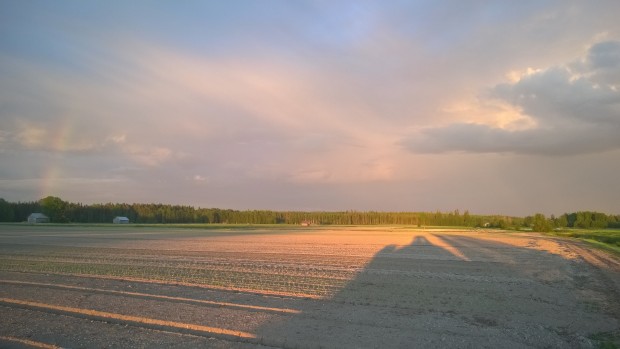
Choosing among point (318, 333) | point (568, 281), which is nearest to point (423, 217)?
point (568, 281)

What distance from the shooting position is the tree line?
141750 mm

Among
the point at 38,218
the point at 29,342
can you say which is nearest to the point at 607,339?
the point at 29,342

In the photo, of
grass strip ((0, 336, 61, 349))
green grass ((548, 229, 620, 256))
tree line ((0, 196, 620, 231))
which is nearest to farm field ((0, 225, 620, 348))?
grass strip ((0, 336, 61, 349))

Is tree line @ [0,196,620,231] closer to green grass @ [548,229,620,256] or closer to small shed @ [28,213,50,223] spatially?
small shed @ [28,213,50,223]

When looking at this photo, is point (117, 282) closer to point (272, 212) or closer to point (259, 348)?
point (259, 348)

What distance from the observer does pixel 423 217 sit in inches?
6870

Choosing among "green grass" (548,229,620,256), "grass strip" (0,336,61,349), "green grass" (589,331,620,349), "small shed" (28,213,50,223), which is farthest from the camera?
"small shed" (28,213,50,223)

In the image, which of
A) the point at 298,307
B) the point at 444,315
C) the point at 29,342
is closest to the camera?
the point at 29,342

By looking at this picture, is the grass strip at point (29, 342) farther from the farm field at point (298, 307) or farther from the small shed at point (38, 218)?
the small shed at point (38, 218)

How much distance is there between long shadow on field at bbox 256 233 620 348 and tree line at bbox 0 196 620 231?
121199 mm

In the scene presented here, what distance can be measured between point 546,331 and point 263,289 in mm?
8014

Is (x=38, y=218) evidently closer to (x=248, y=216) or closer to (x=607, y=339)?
(x=248, y=216)

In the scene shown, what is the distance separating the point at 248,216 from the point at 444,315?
16268 centimetres

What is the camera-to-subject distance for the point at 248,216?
563ft
